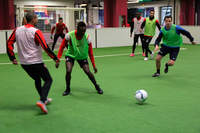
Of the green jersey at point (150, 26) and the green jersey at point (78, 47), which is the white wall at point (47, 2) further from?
the green jersey at point (78, 47)

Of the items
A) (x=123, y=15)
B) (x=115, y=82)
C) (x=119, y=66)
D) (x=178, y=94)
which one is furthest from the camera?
(x=123, y=15)

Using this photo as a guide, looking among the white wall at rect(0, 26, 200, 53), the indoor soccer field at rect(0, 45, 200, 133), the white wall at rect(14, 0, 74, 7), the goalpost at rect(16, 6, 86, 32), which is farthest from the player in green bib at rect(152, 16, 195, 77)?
the white wall at rect(14, 0, 74, 7)

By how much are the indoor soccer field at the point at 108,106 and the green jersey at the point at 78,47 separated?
0.86 metres

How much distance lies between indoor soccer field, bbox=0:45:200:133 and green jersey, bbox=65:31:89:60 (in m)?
0.86

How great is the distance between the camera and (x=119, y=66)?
Result: 1017cm

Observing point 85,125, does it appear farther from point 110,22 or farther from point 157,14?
point 157,14

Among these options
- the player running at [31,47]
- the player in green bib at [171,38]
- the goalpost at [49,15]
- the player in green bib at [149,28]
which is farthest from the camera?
the goalpost at [49,15]

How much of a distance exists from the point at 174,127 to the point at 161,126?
18 centimetres

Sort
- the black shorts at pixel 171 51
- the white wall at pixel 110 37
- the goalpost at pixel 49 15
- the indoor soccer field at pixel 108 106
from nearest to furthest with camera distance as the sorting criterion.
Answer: the indoor soccer field at pixel 108 106, the black shorts at pixel 171 51, the white wall at pixel 110 37, the goalpost at pixel 49 15

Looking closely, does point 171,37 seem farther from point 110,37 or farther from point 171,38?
point 110,37

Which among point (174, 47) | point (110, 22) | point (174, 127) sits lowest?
point (174, 127)

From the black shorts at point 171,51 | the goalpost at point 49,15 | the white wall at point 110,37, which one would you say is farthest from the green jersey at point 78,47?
the goalpost at point 49,15

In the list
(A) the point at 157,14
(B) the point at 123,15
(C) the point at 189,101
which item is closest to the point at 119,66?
(C) the point at 189,101

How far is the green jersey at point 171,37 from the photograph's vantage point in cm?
758
